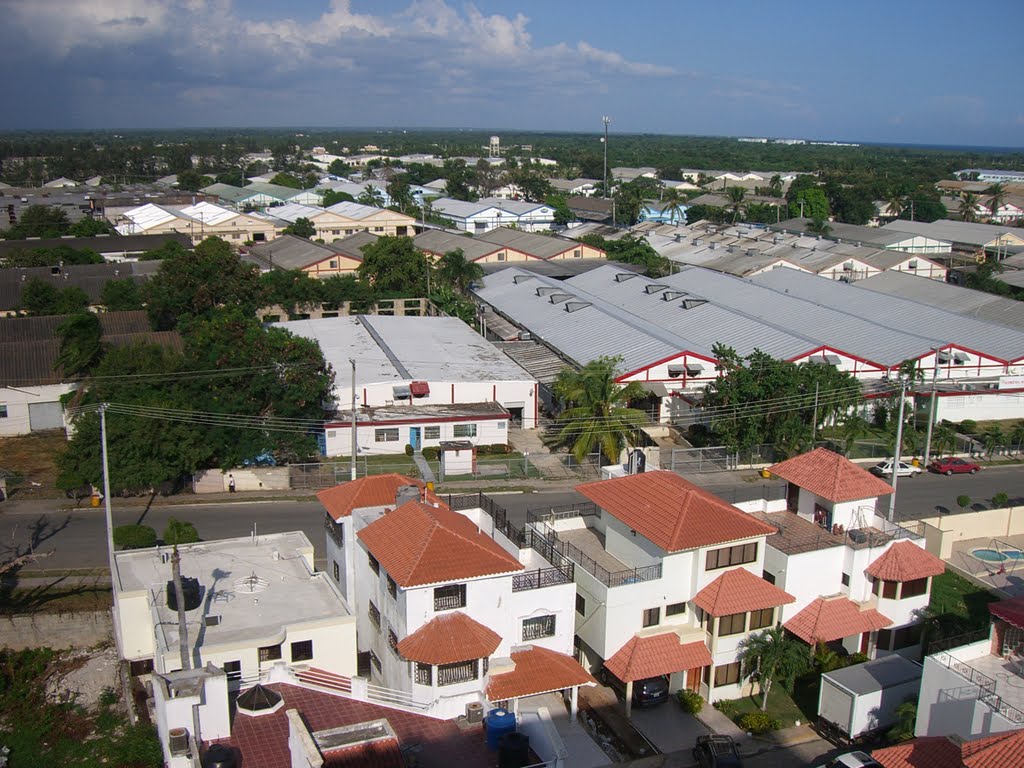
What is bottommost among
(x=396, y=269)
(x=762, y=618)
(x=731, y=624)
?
(x=762, y=618)

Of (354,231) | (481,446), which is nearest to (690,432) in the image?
(481,446)

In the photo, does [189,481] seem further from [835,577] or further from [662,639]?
[835,577]

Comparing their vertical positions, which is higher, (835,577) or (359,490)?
(359,490)

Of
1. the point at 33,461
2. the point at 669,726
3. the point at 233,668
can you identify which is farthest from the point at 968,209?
the point at 233,668

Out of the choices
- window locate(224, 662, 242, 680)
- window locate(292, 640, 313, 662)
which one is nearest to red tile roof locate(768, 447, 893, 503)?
window locate(292, 640, 313, 662)

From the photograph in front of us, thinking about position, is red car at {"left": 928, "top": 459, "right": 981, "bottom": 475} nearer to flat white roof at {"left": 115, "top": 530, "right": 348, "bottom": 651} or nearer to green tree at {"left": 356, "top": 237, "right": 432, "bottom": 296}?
flat white roof at {"left": 115, "top": 530, "right": 348, "bottom": 651}

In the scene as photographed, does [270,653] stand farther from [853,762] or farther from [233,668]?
[853,762]

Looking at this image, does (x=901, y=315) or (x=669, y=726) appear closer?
(x=669, y=726)
